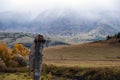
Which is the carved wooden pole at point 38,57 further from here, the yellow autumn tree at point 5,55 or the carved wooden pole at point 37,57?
the yellow autumn tree at point 5,55

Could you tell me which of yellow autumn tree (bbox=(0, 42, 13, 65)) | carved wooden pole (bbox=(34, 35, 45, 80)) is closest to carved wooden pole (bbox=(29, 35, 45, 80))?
carved wooden pole (bbox=(34, 35, 45, 80))

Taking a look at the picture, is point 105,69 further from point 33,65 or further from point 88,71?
point 33,65

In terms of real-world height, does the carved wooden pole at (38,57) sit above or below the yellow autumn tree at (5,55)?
above

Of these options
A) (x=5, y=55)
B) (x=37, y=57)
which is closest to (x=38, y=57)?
(x=37, y=57)

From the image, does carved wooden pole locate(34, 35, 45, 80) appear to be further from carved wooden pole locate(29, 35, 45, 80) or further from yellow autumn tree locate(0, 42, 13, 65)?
yellow autumn tree locate(0, 42, 13, 65)

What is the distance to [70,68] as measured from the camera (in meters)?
82.1

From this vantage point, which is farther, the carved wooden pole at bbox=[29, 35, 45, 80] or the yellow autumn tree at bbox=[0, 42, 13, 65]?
the yellow autumn tree at bbox=[0, 42, 13, 65]

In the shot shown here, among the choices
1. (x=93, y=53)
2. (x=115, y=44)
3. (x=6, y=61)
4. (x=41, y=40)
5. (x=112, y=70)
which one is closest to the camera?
(x=41, y=40)

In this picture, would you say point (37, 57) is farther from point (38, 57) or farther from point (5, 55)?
point (5, 55)

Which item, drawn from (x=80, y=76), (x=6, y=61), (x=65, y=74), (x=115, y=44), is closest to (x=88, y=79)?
(x=80, y=76)

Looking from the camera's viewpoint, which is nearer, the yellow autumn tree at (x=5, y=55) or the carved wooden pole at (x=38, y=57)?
the carved wooden pole at (x=38, y=57)

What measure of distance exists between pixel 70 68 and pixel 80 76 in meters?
7.03

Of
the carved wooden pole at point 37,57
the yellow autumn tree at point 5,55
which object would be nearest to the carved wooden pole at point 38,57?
the carved wooden pole at point 37,57

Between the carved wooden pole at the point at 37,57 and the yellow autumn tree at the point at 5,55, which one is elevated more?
the carved wooden pole at the point at 37,57
